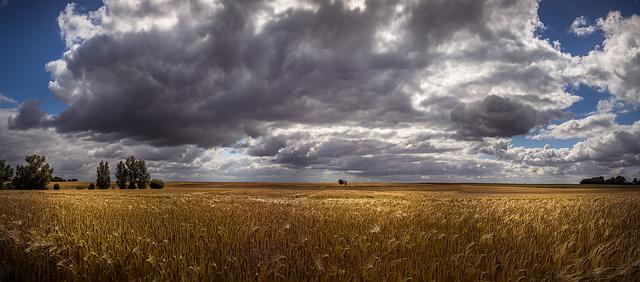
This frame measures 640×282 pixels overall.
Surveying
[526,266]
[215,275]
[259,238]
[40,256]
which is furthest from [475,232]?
[40,256]

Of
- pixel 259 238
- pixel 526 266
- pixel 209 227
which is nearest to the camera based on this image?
pixel 526 266

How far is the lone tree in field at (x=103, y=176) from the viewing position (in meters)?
113

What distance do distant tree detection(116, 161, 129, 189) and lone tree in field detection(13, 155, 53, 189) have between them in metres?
23.0

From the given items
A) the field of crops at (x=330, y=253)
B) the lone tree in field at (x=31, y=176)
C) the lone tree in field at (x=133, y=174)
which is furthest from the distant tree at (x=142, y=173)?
the field of crops at (x=330, y=253)

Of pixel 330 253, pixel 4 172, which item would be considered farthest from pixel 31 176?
pixel 330 253

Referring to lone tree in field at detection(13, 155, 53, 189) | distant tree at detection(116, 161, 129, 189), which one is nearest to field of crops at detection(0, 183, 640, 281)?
A: lone tree in field at detection(13, 155, 53, 189)

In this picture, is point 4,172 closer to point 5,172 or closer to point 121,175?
point 5,172

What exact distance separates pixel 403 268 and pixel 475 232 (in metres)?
3.82

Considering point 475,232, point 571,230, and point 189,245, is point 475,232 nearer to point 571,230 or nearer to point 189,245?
point 571,230

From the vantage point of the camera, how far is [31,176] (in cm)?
9150

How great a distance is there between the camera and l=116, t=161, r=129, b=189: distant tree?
116m

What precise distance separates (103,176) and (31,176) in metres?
23.4

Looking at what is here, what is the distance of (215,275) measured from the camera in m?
4.97

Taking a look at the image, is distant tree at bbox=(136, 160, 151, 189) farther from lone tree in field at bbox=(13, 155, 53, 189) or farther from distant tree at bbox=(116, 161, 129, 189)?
lone tree in field at bbox=(13, 155, 53, 189)
